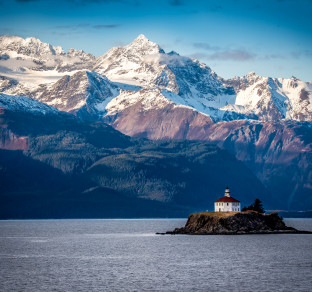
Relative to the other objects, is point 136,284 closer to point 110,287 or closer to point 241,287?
point 110,287

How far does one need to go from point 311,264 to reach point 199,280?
39.9m

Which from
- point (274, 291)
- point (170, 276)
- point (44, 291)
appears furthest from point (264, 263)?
point (44, 291)

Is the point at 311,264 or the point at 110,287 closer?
the point at 110,287

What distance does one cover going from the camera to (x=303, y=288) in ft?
511

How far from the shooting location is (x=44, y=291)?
505 feet

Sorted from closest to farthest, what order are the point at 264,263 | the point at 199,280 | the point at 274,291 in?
the point at 274,291
the point at 199,280
the point at 264,263

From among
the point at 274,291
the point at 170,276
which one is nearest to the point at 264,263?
the point at 170,276

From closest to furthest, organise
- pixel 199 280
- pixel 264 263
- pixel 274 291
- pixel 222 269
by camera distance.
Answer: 1. pixel 274 291
2. pixel 199 280
3. pixel 222 269
4. pixel 264 263

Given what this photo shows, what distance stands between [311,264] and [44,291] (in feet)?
232

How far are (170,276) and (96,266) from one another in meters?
26.2

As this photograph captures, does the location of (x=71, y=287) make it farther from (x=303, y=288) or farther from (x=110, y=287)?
(x=303, y=288)

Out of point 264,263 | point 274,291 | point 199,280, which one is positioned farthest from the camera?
point 264,263

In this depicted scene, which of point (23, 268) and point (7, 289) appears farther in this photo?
point (23, 268)

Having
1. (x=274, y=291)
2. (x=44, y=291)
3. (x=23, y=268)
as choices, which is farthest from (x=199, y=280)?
(x=23, y=268)
